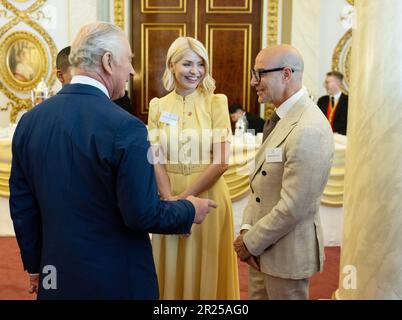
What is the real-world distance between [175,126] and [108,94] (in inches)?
37.1

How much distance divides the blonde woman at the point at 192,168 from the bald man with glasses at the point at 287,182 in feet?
1.50

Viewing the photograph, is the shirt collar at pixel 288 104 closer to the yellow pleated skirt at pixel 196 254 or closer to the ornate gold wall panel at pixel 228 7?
the yellow pleated skirt at pixel 196 254

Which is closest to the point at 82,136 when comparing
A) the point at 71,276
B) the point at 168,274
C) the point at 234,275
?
the point at 71,276

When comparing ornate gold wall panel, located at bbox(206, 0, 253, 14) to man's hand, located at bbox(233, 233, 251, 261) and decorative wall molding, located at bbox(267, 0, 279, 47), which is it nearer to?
decorative wall molding, located at bbox(267, 0, 279, 47)

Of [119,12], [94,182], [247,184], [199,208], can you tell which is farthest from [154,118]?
[119,12]

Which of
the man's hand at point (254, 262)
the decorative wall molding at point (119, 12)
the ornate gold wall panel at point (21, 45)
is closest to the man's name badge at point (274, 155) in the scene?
the man's hand at point (254, 262)

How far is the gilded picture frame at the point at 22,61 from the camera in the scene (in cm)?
760

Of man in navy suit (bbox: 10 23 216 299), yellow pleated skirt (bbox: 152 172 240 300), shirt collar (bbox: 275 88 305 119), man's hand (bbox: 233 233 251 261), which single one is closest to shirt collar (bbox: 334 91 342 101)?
yellow pleated skirt (bbox: 152 172 240 300)

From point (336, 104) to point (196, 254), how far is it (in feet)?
16.0

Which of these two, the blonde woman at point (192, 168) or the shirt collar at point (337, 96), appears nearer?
the blonde woman at point (192, 168)

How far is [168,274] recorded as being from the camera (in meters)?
2.52

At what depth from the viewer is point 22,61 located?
25.1ft

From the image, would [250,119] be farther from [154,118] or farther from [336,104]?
[154,118]

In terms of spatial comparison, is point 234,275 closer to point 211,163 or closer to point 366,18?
point 211,163
